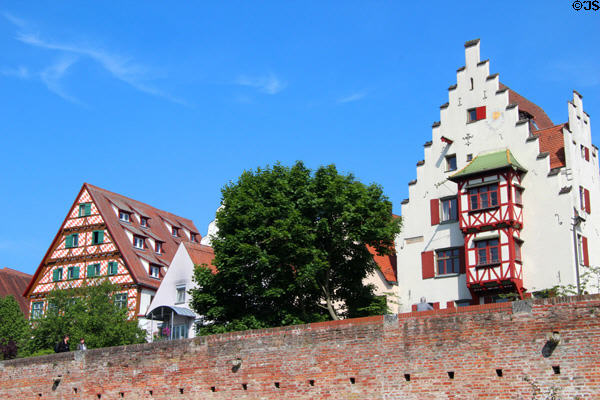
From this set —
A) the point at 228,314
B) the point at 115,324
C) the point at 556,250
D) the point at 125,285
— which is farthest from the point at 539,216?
the point at 125,285

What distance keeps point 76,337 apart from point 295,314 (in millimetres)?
12672

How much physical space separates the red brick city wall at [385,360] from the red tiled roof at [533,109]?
21.8 meters

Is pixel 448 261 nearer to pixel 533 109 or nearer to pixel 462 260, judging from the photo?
pixel 462 260

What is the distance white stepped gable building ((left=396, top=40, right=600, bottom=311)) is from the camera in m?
36.9

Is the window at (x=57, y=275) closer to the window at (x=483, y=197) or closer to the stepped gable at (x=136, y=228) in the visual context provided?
the stepped gable at (x=136, y=228)

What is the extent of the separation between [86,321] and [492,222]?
71.3ft

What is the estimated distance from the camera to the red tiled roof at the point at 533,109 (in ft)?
140

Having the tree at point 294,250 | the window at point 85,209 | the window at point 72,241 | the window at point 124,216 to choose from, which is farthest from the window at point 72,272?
the tree at point 294,250

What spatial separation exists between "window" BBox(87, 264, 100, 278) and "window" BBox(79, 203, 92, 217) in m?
3.99

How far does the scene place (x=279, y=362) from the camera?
2527cm

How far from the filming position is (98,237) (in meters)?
59.3

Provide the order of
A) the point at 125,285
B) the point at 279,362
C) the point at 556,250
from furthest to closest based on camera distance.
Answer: the point at 125,285 → the point at 556,250 → the point at 279,362

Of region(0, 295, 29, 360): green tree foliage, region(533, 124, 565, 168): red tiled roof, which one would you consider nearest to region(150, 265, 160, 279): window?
region(0, 295, 29, 360): green tree foliage

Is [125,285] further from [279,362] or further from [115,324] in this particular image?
[279,362]
